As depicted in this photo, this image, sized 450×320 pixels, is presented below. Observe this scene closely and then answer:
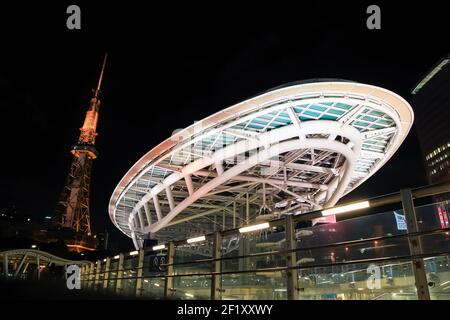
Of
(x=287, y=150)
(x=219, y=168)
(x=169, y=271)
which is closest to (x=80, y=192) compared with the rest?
(x=219, y=168)

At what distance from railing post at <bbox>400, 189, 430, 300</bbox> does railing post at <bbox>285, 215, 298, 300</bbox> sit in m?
1.31

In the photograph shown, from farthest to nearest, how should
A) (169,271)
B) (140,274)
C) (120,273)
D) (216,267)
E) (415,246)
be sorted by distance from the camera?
(120,273)
(140,274)
(169,271)
(216,267)
(415,246)

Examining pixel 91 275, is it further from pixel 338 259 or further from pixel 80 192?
pixel 80 192

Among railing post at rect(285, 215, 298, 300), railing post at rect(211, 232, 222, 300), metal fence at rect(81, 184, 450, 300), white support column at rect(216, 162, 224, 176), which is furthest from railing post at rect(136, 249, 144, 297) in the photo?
white support column at rect(216, 162, 224, 176)

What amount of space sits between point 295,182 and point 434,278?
28388mm

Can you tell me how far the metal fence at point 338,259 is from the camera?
3.38 meters

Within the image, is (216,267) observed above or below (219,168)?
below

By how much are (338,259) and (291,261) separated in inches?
21.3

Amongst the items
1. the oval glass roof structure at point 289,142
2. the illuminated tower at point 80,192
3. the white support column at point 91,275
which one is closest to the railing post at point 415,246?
the white support column at point 91,275

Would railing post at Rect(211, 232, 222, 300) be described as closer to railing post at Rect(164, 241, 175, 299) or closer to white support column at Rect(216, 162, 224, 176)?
railing post at Rect(164, 241, 175, 299)

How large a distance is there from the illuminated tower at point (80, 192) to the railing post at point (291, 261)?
295 ft

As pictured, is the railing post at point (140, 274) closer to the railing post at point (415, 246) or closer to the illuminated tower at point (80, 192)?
the railing post at point (415, 246)

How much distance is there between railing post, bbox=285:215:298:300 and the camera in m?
4.12

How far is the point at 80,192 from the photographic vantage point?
90.8 m
